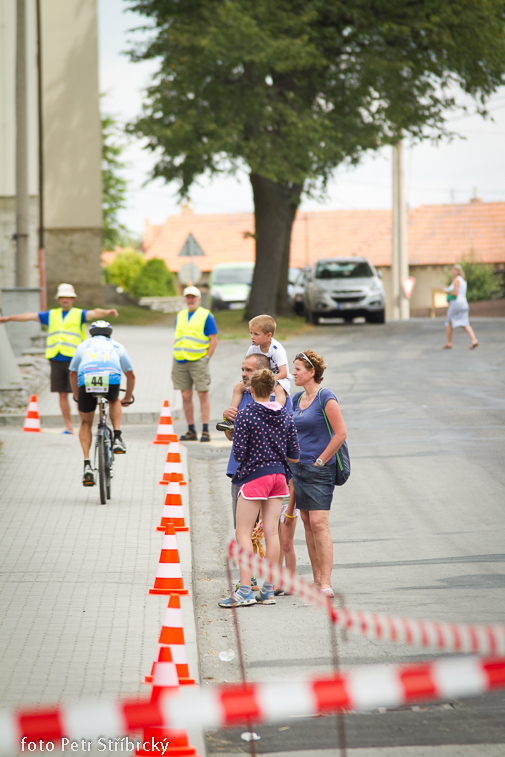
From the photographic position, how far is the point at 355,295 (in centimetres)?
2956

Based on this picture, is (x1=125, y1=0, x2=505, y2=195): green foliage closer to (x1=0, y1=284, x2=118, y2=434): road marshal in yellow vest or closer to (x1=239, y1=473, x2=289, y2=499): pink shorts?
(x1=0, y1=284, x2=118, y2=434): road marshal in yellow vest

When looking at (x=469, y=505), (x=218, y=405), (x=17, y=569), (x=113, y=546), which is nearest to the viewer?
(x=17, y=569)

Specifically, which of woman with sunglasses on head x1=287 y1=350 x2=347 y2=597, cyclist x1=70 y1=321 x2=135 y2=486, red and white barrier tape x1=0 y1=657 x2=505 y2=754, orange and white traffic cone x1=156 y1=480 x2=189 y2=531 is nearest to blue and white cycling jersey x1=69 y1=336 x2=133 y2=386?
cyclist x1=70 y1=321 x2=135 y2=486

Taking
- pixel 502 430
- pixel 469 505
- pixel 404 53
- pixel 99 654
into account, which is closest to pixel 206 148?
pixel 404 53

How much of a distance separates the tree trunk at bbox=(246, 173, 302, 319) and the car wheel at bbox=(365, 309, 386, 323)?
2.80 meters

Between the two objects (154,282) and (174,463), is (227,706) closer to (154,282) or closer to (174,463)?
(174,463)

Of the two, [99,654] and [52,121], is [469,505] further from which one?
[52,121]

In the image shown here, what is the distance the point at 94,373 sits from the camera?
384 inches

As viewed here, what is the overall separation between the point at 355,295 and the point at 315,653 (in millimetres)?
24086

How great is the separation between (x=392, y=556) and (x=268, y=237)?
73.6 feet

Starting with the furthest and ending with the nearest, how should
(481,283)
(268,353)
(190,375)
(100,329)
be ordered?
(481,283) < (190,375) < (100,329) < (268,353)

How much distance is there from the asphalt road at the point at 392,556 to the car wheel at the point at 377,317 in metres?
12.6

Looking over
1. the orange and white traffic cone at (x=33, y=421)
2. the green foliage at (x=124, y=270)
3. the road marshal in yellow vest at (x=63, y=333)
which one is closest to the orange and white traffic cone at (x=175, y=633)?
the road marshal in yellow vest at (x=63, y=333)

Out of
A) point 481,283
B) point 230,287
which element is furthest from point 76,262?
point 481,283
